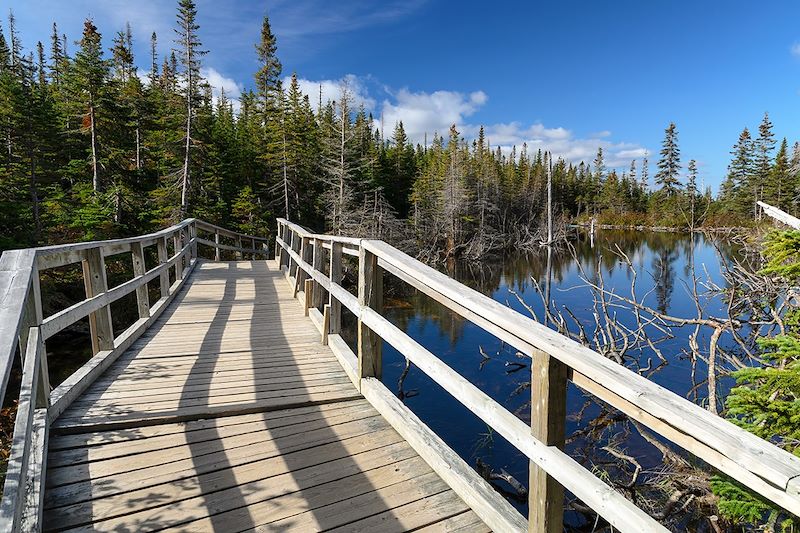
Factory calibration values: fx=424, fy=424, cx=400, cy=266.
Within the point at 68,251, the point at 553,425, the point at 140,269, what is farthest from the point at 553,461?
the point at 140,269

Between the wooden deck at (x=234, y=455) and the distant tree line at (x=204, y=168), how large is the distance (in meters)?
9.29

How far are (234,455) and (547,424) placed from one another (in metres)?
1.91

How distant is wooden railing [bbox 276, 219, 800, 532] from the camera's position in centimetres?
107

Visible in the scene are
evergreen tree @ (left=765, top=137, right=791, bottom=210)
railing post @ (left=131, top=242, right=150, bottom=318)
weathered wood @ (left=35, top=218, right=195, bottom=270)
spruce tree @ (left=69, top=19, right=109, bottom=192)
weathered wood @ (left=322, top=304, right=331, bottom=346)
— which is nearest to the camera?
weathered wood @ (left=35, top=218, right=195, bottom=270)

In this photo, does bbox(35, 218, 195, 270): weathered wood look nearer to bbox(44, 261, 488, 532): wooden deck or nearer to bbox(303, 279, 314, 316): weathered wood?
bbox(44, 261, 488, 532): wooden deck

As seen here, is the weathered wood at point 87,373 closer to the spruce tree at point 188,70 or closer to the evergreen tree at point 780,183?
the spruce tree at point 188,70

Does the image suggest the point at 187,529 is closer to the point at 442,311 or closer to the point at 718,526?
the point at 718,526

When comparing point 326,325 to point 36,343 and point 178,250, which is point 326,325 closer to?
point 36,343

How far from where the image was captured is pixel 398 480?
2418mm

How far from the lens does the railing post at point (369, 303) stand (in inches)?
132

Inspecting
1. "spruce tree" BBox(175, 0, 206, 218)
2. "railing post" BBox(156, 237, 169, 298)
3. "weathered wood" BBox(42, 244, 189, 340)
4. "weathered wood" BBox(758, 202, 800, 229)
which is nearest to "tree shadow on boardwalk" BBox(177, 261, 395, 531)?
"weathered wood" BBox(42, 244, 189, 340)

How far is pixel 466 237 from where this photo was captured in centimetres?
3672

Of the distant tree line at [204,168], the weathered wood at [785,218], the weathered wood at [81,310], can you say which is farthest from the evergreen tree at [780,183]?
the weathered wood at [81,310]

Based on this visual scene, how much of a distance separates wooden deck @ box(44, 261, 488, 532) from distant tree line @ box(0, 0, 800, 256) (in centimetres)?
929
